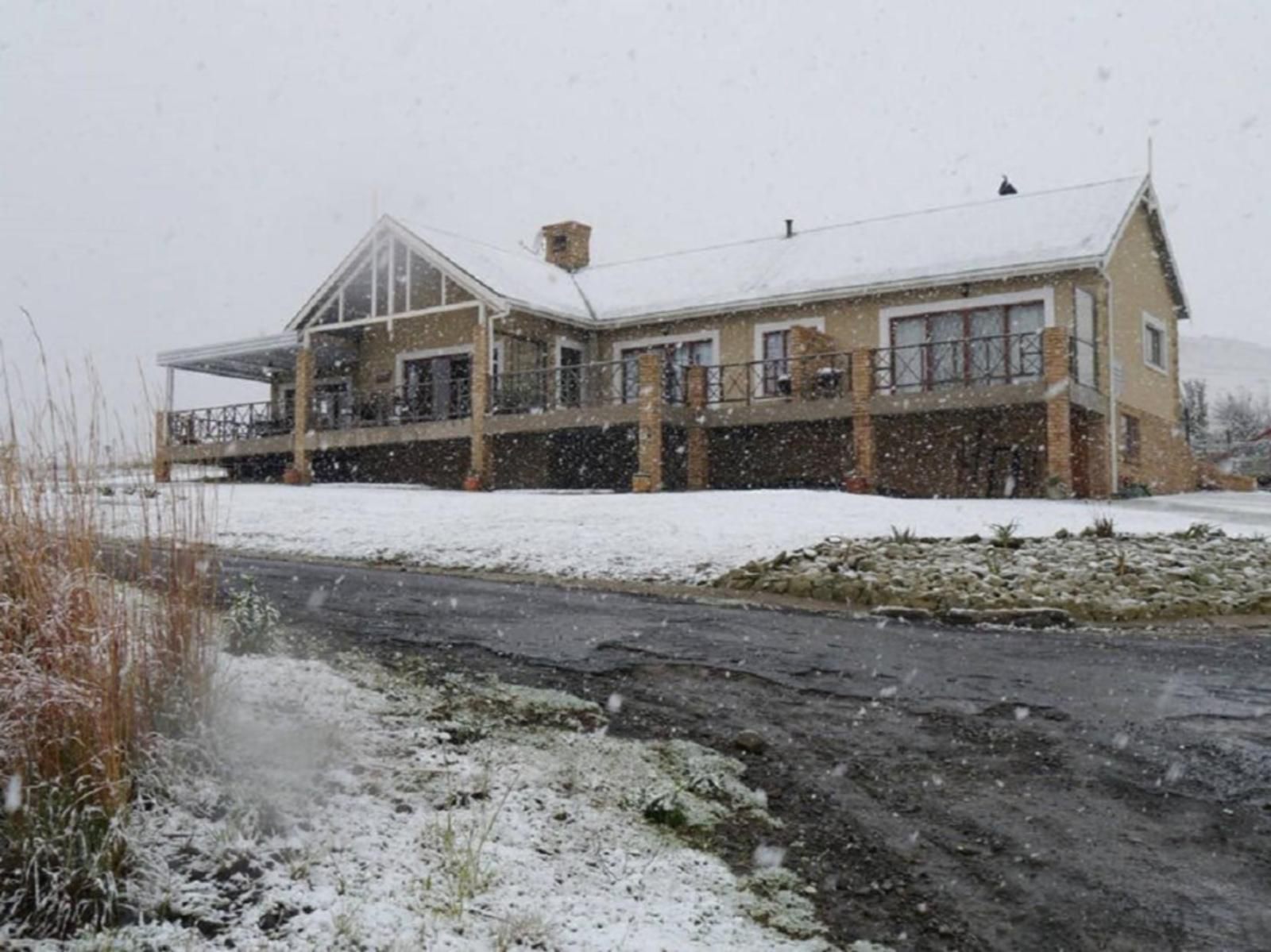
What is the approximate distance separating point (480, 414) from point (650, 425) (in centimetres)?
426

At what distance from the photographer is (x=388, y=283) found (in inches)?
990

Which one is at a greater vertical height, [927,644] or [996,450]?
[996,450]

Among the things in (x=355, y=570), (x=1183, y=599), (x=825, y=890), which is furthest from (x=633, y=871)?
(x=355, y=570)

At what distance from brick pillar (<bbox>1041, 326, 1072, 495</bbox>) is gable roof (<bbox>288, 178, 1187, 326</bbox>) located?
91.1 inches

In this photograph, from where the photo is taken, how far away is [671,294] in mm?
24031

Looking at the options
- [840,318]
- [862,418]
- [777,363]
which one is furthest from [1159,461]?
[777,363]

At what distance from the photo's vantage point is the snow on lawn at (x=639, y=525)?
12141 mm

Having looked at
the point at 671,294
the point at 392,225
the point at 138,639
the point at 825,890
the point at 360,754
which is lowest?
the point at 825,890

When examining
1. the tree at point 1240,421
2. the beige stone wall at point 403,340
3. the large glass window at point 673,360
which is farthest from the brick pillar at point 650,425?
the tree at point 1240,421

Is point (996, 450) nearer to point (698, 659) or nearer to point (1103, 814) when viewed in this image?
point (698, 659)

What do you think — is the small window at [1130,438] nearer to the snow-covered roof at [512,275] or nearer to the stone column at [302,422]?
the snow-covered roof at [512,275]

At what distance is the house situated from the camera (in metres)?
19.3

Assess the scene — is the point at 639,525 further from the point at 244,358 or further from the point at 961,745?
the point at 244,358

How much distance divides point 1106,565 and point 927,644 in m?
3.54
